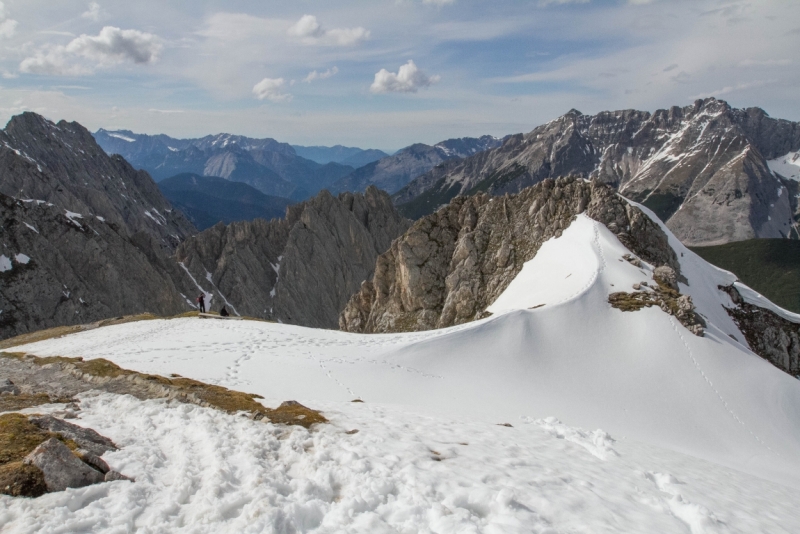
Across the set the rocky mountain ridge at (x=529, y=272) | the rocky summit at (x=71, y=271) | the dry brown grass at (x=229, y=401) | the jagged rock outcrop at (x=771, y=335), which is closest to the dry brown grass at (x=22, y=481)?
the dry brown grass at (x=229, y=401)

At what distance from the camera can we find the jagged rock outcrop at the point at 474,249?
50.9m

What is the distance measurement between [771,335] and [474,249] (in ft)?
113

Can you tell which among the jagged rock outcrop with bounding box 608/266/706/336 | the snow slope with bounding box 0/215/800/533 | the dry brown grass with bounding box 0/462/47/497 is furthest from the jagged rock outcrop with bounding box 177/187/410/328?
the dry brown grass with bounding box 0/462/47/497

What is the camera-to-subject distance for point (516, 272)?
55.7 m

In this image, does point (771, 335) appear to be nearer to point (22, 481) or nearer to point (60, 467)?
point (60, 467)

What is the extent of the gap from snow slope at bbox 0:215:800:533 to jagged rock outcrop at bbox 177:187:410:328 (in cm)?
10730

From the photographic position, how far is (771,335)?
4406 cm

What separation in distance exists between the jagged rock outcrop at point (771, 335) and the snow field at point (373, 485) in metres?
38.3

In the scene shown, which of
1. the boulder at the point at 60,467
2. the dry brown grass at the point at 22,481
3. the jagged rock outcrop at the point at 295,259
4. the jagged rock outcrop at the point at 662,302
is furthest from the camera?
the jagged rock outcrop at the point at 295,259

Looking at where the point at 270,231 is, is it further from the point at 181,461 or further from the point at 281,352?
the point at 181,461

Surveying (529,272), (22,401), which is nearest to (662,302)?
(529,272)

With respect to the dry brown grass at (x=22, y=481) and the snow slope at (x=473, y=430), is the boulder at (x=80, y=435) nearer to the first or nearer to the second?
the snow slope at (x=473, y=430)

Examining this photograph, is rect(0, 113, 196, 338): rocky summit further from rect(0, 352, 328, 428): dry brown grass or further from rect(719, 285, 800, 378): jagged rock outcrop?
rect(719, 285, 800, 378): jagged rock outcrop

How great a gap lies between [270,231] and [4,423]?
15548cm
